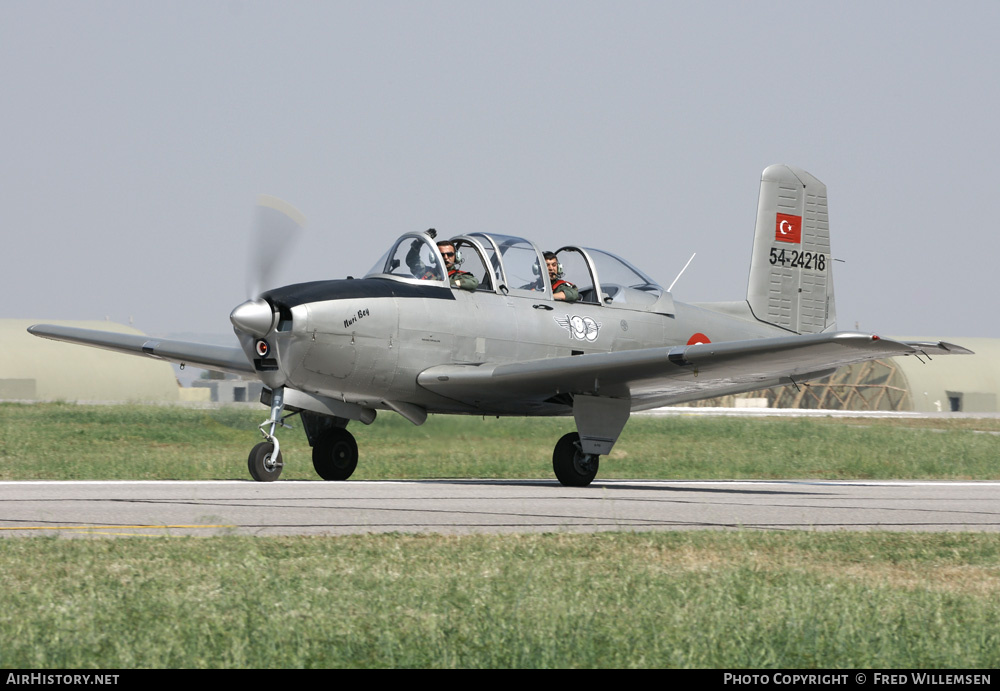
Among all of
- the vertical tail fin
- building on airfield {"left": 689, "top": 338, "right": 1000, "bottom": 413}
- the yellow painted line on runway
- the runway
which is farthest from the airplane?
building on airfield {"left": 689, "top": 338, "right": 1000, "bottom": 413}

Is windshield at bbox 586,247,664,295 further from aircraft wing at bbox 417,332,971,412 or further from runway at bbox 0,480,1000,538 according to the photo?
runway at bbox 0,480,1000,538

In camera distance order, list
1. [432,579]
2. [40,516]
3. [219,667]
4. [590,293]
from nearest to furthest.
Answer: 1. [219,667]
2. [432,579]
3. [40,516]
4. [590,293]

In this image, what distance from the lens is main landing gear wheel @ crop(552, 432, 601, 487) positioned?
46.7 feet

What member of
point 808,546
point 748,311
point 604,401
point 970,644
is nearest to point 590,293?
point 604,401

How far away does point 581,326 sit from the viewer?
1529 cm

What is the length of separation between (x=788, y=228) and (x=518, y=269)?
5.81 m

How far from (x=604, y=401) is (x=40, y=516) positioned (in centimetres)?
745

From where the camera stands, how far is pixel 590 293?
15609 millimetres

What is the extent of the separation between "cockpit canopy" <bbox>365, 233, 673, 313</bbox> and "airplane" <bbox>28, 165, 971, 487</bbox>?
0.06 ft

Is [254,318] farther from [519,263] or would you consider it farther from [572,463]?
[572,463]

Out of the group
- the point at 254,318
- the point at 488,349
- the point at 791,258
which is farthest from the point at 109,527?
the point at 791,258

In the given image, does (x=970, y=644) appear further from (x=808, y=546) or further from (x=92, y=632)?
(x=92, y=632)

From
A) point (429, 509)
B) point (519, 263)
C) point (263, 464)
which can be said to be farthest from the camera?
point (519, 263)

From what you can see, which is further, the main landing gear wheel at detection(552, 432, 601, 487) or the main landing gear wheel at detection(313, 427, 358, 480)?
the main landing gear wheel at detection(313, 427, 358, 480)
